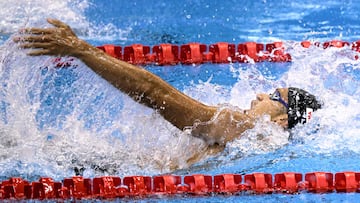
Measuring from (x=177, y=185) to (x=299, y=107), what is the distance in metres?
0.70

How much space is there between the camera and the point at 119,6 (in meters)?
6.40

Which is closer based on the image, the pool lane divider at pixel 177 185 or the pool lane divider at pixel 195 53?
the pool lane divider at pixel 177 185

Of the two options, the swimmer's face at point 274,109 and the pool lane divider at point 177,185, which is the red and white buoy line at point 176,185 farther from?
the swimmer's face at point 274,109

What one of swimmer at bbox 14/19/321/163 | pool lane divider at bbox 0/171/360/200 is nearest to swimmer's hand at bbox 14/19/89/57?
swimmer at bbox 14/19/321/163

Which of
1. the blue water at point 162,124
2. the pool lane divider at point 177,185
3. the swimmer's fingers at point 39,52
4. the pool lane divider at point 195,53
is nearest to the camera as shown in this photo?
the swimmer's fingers at point 39,52

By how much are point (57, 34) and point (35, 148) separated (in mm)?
766

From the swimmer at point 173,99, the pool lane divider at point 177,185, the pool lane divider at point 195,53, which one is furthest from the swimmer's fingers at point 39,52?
the pool lane divider at point 195,53

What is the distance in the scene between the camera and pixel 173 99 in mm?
3584

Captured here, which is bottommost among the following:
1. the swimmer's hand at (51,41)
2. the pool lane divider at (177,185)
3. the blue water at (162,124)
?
the pool lane divider at (177,185)

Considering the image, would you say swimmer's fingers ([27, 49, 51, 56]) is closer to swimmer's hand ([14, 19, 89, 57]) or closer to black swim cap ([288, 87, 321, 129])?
swimmer's hand ([14, 19, 89, 57])

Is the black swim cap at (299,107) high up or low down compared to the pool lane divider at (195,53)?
down

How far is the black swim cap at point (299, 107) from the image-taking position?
389 centimetres

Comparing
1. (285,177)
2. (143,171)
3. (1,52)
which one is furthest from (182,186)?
(1,52)

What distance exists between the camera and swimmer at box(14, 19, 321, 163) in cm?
335
